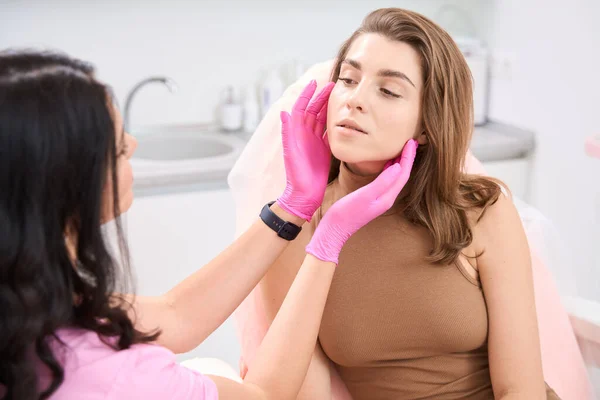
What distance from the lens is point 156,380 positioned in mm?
924

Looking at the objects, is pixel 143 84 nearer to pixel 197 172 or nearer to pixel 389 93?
pixel 197 172

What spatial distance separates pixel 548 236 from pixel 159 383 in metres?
1.02

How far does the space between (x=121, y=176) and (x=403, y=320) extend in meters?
0.60

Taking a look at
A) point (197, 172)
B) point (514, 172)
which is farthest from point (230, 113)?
point (514, 172)

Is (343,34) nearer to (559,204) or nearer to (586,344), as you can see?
(559,204)

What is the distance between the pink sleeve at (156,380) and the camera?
2.96 feet

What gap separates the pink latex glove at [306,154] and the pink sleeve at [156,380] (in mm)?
435

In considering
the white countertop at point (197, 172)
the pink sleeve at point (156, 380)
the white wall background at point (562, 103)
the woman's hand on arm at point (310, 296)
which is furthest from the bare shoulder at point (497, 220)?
the white countertop at point (197, 172)

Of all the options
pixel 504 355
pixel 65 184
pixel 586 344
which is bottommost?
pixel 586 344

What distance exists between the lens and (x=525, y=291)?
131cm

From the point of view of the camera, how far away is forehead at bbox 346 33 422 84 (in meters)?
1.29

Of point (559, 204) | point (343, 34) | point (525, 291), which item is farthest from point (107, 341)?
point (343, 34)

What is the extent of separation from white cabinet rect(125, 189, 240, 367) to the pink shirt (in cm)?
134

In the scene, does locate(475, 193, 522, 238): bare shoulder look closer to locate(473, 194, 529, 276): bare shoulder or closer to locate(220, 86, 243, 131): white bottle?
locate(473, 194, 529, 276): bare shoulder
